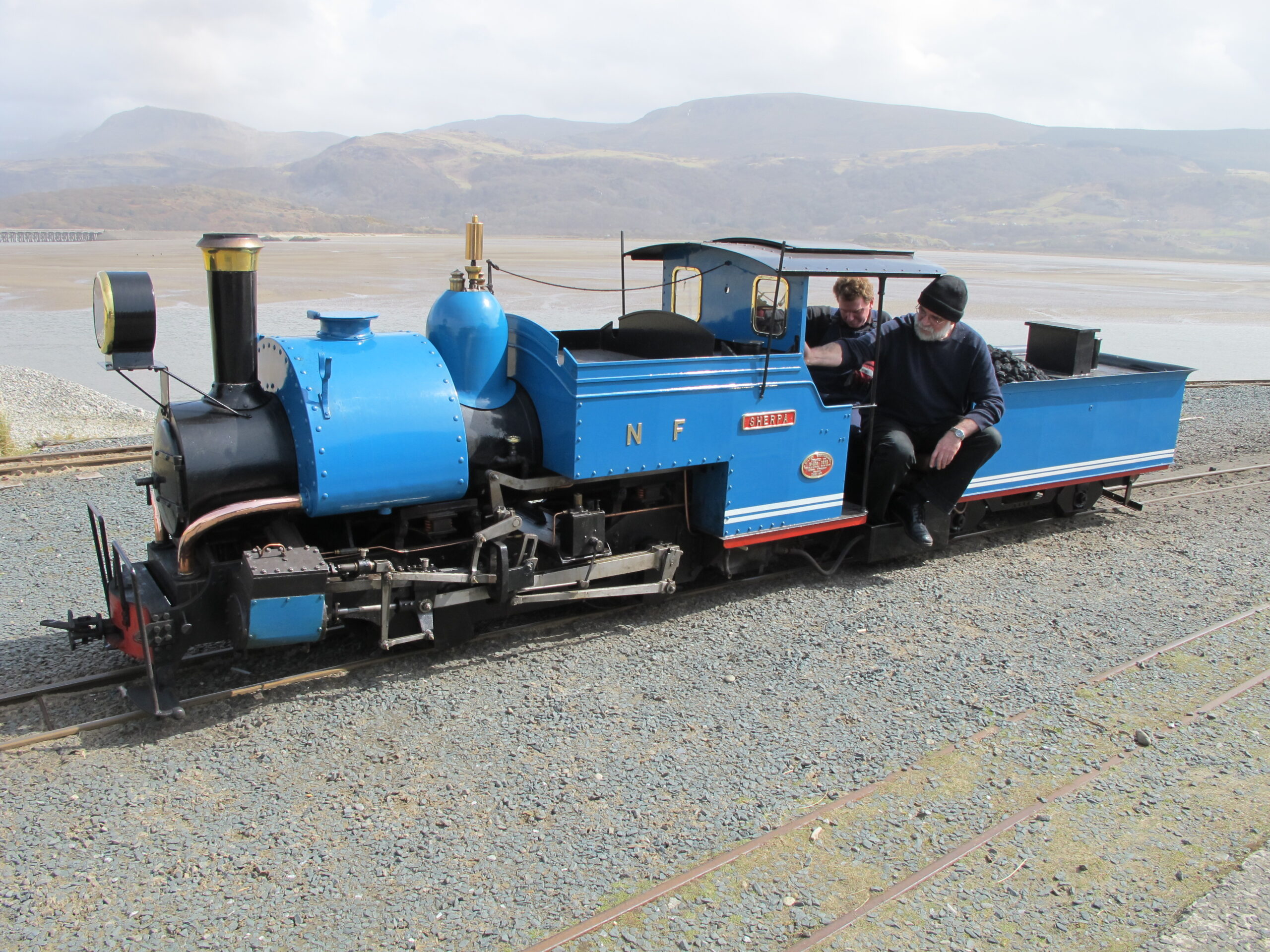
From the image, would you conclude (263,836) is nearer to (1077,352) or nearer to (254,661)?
(254,661)

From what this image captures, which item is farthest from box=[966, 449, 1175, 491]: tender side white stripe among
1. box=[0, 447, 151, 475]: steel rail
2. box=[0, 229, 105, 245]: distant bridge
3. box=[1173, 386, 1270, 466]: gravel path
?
box=[0, 229, 105, 245]: distant bridge

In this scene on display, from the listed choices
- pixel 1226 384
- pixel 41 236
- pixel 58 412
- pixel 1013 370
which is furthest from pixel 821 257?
pixel 41 236

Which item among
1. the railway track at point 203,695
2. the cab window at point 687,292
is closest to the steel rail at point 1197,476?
the cab window at point 687,292

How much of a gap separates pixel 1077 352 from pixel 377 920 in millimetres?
7747

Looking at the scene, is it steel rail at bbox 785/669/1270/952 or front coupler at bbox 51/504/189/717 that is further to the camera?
front coupler at bbox 51/504/189/717

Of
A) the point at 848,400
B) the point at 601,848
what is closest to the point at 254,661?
the point at 601,848

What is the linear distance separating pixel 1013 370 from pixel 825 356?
8.30ft

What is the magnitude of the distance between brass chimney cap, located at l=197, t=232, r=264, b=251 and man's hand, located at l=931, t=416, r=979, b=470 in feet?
15.1

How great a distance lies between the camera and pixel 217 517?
474 cm

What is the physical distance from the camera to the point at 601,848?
4.00m

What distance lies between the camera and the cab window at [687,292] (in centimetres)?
704

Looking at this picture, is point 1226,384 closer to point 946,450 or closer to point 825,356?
point 946,450

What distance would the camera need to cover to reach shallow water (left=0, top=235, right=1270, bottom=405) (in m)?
20.2

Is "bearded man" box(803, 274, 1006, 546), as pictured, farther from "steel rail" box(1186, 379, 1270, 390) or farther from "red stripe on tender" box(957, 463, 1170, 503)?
"steel rail" box(1186, 379, 1270, 390)
